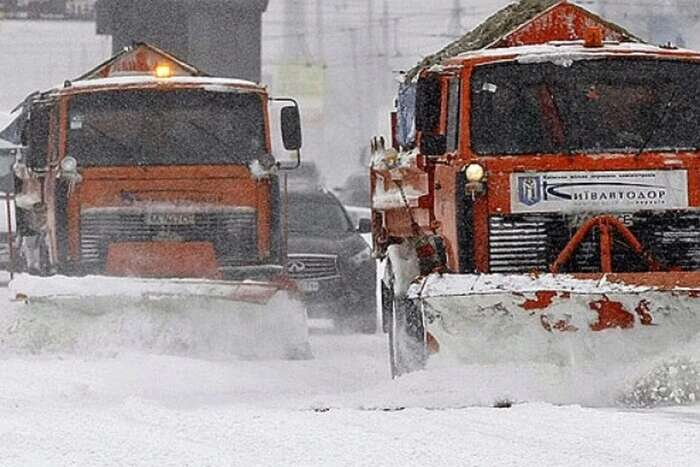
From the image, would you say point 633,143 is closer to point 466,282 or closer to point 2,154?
point 466,282

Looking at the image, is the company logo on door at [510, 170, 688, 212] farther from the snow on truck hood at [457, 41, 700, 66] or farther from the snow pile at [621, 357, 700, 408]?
the snow pile at [621, 357, 700, 408]

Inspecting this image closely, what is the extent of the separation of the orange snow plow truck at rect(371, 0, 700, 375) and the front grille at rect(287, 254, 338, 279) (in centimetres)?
611

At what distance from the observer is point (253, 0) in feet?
142

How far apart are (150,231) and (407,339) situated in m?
3.58

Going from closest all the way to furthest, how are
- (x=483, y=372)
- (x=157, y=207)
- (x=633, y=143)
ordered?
(x=483, y=372), (x=633, y=143), (x=157, y=207)

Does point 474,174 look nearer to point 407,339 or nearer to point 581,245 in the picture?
point 581,245

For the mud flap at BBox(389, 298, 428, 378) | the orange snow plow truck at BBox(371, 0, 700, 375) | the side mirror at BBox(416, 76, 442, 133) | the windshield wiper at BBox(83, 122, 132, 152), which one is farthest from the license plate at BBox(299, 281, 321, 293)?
the side mirror at BBox(416, 76, 442, 133)

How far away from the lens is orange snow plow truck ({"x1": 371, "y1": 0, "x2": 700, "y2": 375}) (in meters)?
9.85

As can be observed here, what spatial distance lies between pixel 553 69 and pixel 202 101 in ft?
14.8

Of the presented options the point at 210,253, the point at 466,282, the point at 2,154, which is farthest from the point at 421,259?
the point at 2,154

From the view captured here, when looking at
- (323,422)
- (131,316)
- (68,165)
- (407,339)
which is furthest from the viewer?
(68,165)

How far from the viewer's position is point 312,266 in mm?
17344

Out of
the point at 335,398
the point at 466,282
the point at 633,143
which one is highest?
the point at 633,143

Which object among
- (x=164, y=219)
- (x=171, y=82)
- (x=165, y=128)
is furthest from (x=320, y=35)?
(x=164, y=219)
